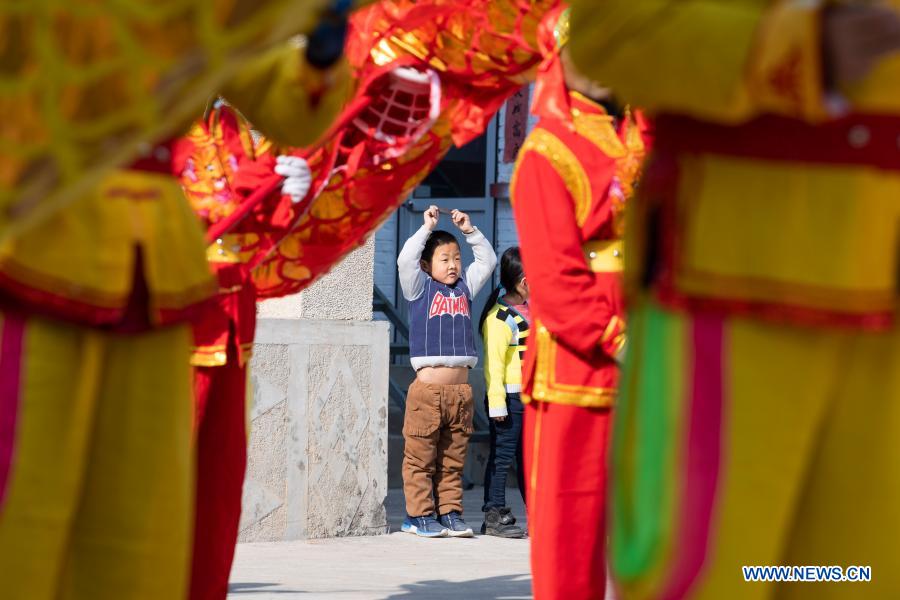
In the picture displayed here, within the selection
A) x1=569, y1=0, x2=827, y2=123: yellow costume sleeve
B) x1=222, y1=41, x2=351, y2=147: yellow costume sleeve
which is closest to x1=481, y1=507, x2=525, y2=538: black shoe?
x1=222, y1=41, x2=351, y2=147: yellow costume sleeve

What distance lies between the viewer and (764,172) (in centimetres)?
212

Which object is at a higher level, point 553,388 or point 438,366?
point 438,366

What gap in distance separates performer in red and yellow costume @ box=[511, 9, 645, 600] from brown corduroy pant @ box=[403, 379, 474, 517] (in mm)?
4030

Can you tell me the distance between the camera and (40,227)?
2.45 m

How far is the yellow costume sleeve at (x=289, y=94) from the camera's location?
8.89 ft

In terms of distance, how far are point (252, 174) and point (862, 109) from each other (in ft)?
8.62

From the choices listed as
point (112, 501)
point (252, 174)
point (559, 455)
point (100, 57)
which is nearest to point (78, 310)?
point (112, 501)

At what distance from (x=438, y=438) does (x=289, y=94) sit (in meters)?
5.53

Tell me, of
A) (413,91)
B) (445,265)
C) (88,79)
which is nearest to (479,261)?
(445,265)

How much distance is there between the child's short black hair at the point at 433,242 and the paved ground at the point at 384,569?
1.44m

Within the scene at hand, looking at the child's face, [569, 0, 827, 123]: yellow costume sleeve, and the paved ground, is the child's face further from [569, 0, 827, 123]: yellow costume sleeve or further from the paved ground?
[569, 0, 827, 123]: yellow costume sleeve

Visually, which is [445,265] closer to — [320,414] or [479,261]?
[479,261]

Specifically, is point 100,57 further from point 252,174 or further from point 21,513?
point 252,174

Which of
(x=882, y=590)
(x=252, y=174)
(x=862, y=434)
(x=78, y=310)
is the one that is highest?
(x=252, y=174)
